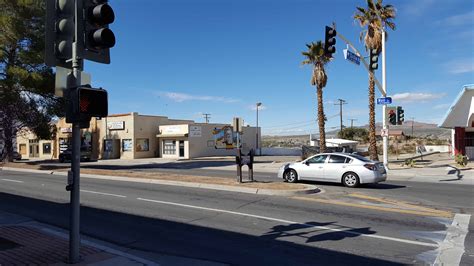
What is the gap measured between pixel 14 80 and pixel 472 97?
33.9 metres

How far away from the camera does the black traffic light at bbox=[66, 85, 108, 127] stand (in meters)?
5.67

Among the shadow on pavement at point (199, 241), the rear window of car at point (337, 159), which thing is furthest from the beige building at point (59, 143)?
the shadow on pavement at point (199, 241)

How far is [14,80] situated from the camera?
3025 centimetres

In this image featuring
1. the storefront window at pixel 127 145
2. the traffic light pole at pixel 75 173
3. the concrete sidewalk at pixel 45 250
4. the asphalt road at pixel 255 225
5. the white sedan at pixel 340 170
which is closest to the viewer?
the traffic light pole at pixel 75 173

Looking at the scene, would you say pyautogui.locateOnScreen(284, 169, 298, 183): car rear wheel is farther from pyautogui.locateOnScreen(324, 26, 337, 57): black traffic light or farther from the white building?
the white building

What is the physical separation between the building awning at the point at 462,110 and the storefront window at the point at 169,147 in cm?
3124

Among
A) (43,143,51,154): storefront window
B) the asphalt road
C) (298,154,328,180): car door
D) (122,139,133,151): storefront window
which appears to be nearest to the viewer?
the asphalt road

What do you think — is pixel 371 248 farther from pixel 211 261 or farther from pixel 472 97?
pixel 472 97

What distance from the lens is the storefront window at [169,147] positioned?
52.2m

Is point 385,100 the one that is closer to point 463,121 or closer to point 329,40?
point 329,40

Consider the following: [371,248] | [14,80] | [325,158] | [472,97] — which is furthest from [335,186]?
[14,80]

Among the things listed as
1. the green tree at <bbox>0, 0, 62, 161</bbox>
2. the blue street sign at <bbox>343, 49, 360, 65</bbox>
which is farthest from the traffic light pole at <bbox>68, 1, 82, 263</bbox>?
the green tree at <bbox>0, 0, 62, 161</bbox>

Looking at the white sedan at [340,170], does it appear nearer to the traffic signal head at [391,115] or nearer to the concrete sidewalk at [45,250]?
the traffic signal head at [391,115]

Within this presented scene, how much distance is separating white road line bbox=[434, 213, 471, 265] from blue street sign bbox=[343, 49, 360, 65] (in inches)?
478
